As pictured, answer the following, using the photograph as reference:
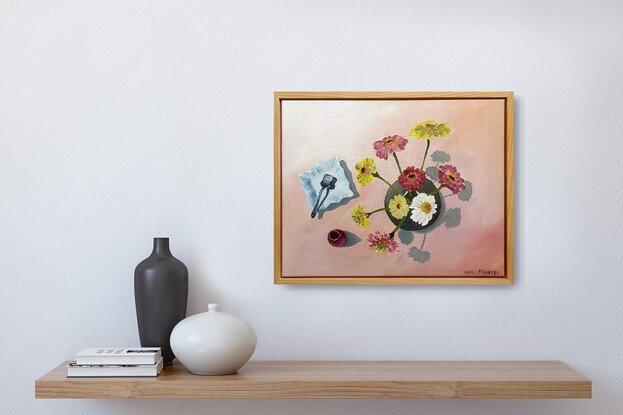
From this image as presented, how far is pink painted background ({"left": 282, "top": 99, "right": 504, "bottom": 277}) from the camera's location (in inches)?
103

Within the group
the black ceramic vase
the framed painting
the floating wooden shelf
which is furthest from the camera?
the framed painting

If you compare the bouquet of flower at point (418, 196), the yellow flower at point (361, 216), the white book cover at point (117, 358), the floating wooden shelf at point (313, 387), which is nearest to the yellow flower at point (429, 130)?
the bouquet of flower at point (418, 196)

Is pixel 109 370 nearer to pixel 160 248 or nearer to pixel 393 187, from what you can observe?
pixel 160 248

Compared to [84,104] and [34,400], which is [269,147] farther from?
[34,400]

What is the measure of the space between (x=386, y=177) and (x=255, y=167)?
0.44m

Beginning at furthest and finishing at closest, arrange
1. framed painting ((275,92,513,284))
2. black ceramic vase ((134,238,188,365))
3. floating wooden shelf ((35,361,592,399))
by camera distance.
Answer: framed painting ((275,92,513,284)) < black ceramic vase ((134,238,188,365)) < floating wooden shelf ((35,361,592,399))

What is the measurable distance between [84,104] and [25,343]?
0.82m

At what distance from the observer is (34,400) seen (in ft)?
8.64

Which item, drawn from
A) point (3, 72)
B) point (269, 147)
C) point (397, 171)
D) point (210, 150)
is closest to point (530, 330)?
point (397, 171)

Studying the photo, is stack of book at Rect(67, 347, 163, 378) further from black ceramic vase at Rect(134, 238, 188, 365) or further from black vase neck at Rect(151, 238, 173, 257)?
black vase neck at Rect(151, 238, 173, 257)

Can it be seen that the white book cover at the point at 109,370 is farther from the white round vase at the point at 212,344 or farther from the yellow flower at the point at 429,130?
the yellow flower at the point at 429,130

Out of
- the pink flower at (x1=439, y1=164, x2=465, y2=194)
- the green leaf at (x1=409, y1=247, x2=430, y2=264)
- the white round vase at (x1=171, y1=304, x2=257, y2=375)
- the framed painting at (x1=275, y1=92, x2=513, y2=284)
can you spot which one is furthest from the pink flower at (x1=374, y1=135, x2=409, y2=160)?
the white round vase at (x1=171, y1=304, x2=257, y2=375)

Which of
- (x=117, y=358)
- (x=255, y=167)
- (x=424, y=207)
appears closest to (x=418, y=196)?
(x=424, y=207)

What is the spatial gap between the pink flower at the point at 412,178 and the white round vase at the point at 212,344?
0.72 meters
